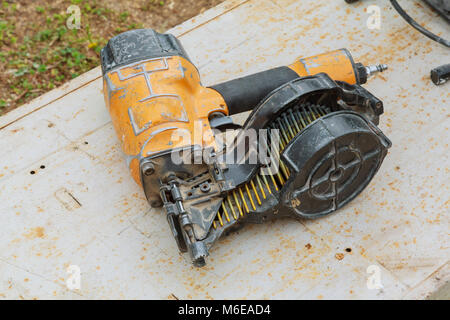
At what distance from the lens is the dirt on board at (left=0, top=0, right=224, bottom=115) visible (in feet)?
8.72

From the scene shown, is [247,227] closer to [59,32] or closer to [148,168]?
[148,168]

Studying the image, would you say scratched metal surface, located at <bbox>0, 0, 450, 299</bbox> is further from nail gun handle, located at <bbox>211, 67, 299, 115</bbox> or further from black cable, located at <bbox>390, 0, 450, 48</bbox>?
nail gun handle, located at <bbox>211, 67, 299, 115</bbox>

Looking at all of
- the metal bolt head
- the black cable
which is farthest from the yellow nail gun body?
the black cable

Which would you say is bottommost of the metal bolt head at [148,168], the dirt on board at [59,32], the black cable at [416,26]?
the dirt on board at [59,32]

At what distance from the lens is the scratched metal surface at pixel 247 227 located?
4.89ft

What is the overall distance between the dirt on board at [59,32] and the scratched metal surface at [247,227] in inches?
26.2

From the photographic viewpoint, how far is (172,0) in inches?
118

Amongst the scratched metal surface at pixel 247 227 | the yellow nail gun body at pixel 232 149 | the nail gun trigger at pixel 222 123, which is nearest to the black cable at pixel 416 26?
the scratched metal surface at pixel 247 227

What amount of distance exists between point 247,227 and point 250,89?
455mm

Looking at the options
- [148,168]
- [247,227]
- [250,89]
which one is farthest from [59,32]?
[247,227]

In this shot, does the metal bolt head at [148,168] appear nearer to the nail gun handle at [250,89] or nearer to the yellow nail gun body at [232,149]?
the yellow nail gun body at [232,149]

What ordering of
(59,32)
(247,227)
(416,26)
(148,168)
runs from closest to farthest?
(148,168), (247,227), (416,26), (59,32)

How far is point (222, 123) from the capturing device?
1.62m

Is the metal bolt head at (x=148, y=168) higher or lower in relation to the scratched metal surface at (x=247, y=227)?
higher
